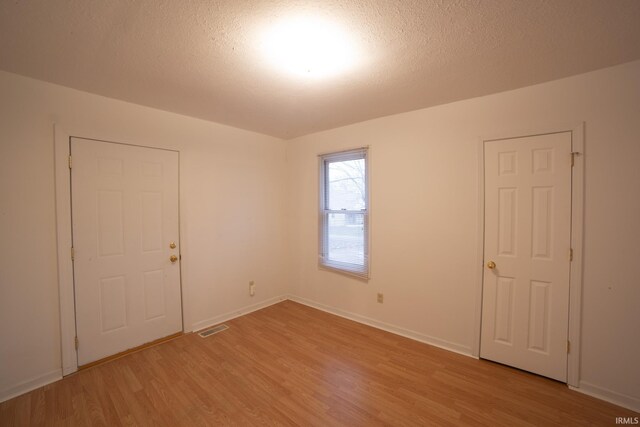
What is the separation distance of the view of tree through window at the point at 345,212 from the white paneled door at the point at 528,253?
1.37m

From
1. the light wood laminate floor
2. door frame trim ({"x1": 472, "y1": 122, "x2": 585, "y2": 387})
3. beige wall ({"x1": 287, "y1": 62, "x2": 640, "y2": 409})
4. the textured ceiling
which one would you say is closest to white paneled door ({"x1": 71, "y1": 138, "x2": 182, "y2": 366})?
the light wood laminate floor

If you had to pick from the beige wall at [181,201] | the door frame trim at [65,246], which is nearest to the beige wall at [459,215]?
the beige wall at [181,201]

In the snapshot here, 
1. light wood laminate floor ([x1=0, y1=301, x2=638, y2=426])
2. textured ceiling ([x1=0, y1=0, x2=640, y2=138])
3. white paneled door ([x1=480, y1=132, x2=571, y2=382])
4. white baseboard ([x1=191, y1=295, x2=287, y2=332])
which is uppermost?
textured ceiling ([x1=0, y1=0, x2=640, y2=138])

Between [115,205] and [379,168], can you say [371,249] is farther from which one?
[115,205]

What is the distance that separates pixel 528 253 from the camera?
2270mm

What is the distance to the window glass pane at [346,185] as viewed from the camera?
3.35 m

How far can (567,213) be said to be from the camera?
6.88 ft

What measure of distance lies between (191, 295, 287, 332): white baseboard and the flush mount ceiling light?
9.65 feet

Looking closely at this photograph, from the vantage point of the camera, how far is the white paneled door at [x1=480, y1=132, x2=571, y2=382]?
2.13 m

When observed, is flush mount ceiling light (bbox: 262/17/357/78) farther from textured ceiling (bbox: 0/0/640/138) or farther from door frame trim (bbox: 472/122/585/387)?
door frame trim (bbox: 472/122/585/387)

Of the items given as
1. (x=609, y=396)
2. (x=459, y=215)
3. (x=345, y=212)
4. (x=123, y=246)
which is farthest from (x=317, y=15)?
(x=609, y=396)

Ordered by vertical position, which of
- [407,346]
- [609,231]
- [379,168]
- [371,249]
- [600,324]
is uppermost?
[379,168]

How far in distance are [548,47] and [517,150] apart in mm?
848

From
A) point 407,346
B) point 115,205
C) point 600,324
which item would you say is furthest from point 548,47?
point 115,205
